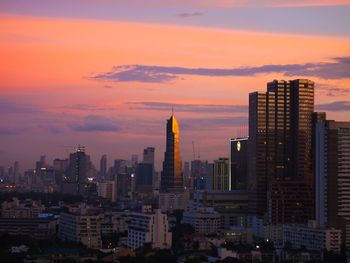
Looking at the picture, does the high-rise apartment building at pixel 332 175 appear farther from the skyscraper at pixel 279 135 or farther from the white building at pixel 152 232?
the white building at pixel 152 232

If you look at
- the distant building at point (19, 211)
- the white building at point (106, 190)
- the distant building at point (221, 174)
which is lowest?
the distant building at point (19, 211)

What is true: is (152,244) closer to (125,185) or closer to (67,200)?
(67,200)

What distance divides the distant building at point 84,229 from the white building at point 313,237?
617 cm

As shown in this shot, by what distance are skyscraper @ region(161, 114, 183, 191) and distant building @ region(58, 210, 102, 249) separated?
19.0m

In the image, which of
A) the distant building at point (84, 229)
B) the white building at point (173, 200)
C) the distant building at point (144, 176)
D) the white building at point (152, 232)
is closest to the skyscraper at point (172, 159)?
the white building at point (173, 200)

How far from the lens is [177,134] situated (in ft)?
169

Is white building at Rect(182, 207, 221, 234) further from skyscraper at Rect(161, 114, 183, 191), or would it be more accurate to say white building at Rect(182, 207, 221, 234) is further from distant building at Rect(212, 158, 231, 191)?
skyscraper at Rect(161, 114, 183, 191)

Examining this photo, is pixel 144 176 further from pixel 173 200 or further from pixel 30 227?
pixel 30 227

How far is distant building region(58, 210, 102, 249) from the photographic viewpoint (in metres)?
30.5

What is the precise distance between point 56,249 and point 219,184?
20.0 meters

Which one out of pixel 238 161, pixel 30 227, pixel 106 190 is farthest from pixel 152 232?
pixel 106 190

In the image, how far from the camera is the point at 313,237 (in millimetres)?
28594

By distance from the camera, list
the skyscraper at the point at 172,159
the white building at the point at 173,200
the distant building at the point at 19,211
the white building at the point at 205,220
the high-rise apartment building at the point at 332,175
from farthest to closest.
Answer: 1. the skyscraper at the point at 172,159
2. the white building at the point at 173,200
3. the distant building at the point at 19,211
4. the white building at the point at 205,220
5. the high-rise apartment building at the point at 332,175

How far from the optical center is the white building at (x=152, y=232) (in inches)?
1101
